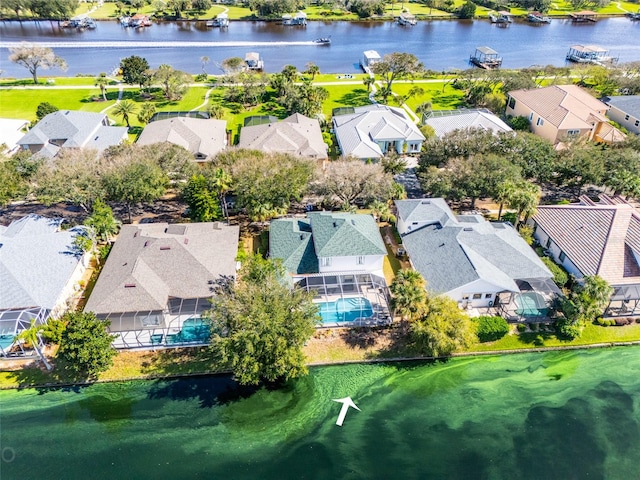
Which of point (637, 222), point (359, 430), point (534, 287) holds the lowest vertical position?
point (359, 430)

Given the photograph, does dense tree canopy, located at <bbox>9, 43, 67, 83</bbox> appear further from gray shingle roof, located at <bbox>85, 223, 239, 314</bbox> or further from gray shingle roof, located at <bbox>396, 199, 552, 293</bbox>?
gray shingle roof, located at <bbox>396, 199, 552, 293</bbox>

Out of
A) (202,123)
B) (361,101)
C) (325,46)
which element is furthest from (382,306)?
(325,46)

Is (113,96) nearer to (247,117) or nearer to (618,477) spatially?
(247,117)

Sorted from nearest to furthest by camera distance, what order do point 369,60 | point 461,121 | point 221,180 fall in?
point 221,180 → point 461,121 → point 369,60

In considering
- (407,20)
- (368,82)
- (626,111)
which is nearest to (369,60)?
(368,82)

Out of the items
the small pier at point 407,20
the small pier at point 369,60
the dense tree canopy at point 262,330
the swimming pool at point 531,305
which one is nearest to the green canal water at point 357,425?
the dense tree canopy at point 262,330

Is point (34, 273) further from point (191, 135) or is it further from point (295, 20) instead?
point (295, 20)

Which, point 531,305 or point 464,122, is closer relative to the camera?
point 531,305

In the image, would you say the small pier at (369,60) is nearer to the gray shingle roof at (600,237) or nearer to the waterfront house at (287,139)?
the waterfront house at (287,139)
